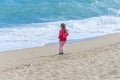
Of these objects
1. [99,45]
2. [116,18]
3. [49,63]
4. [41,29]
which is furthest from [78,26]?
[49,63]

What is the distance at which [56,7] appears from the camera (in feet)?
86.4

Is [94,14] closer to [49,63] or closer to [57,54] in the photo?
[57,54]

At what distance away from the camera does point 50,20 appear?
21734mm

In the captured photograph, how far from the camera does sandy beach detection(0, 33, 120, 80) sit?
10055 mm

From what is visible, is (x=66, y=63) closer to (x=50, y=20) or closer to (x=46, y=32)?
(x=46, y=32)

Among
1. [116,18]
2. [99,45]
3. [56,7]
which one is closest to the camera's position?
[99,45]

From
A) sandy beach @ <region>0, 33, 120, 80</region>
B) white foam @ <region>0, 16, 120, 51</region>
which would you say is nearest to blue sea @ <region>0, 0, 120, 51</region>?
white foam @ <region>0, 16, 120, 51</region>

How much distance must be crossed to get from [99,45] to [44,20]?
7828mm

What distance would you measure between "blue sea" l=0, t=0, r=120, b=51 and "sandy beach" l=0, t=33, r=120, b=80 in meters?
1.33

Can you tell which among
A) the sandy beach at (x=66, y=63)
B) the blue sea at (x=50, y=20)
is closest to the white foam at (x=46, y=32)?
the blue sea at (x=50, y=20)

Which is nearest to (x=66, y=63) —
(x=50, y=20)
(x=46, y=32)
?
A: (x=46, y=32)

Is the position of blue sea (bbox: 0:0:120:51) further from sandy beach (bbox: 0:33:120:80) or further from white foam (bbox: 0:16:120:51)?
sandy beach (bbox: 0:33:120:80)

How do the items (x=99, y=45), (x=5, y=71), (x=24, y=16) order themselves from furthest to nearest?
1. (x=24, y=16)
2. (x=99, y=45)
3. (x=5, y=71)

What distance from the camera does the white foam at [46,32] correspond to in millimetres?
15388
